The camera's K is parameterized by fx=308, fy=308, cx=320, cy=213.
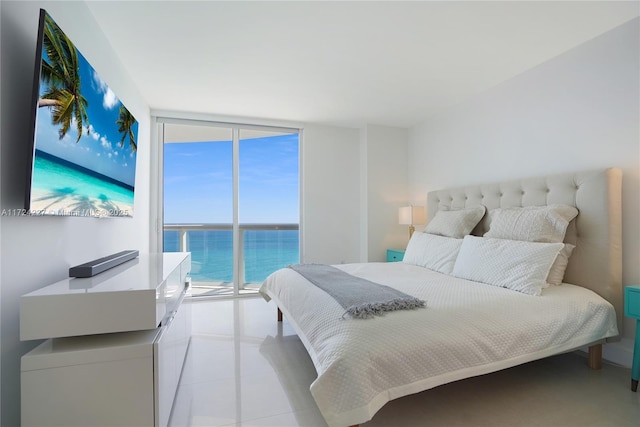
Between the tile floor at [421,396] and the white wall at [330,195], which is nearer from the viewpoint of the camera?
the tile floor at [421,396]

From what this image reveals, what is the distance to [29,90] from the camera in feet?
4.62

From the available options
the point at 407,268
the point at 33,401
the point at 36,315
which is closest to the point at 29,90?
the point at 36,315

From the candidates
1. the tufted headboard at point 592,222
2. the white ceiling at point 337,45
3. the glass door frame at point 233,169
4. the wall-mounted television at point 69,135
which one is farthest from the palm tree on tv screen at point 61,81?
the tufted headboard at point 592,222

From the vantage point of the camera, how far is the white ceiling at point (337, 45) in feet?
6.68

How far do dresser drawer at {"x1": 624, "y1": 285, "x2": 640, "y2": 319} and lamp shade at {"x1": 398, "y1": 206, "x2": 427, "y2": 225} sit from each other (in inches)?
88.6

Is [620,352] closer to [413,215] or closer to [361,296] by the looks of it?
[361,296]

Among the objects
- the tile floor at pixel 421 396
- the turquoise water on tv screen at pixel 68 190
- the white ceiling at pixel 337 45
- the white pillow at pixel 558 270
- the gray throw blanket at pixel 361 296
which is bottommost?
the tile floor at pixel 421 396

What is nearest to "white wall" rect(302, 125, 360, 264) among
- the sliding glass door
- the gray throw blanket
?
the sliding glass door

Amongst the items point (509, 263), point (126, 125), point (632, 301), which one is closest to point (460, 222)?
point (509, 263)

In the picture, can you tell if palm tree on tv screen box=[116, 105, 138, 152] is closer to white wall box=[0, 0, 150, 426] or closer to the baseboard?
white wall box=[0, 0, 150, 426]

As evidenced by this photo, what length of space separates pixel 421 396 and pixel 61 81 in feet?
8.30

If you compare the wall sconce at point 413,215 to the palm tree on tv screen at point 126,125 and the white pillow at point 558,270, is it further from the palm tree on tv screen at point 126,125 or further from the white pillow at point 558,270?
the palm tree on tv screen at point 126,125

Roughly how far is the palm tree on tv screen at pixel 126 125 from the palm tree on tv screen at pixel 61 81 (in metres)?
0.61

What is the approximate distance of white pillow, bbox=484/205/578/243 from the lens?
2.31 m
